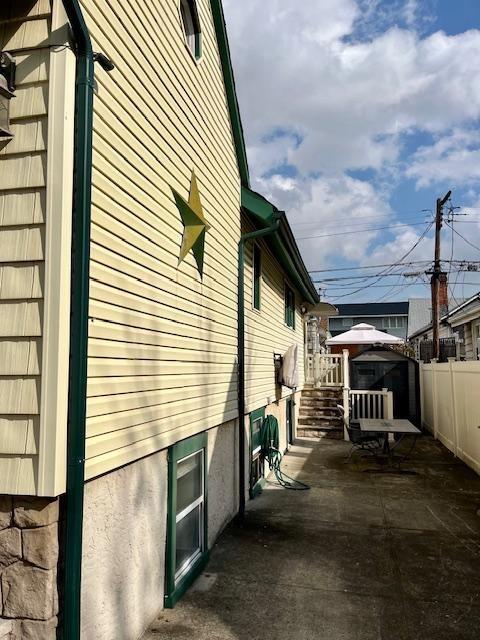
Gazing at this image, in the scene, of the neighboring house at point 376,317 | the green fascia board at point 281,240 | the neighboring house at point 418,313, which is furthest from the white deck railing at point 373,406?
the neighboring house at point 376,317

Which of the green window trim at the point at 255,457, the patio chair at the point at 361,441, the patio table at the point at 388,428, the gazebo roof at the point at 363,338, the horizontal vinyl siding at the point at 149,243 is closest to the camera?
the horizontal vinyl siding at the point at 149,243

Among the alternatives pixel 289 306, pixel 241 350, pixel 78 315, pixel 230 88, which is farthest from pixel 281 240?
pixel 78 315

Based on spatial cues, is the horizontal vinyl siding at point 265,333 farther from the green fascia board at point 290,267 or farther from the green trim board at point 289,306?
the green trim board at point 289,306

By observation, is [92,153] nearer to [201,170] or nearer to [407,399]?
[201,170]

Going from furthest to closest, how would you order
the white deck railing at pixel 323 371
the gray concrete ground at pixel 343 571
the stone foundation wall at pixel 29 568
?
the white deck railing at pixel 323 371 < the gray concrete ground at pixel 343 571 < the stone foundation wall at pixel 29 568

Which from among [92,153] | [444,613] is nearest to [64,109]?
[92,153]

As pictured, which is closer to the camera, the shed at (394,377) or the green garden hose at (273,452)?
the green garden hose at (273,452)

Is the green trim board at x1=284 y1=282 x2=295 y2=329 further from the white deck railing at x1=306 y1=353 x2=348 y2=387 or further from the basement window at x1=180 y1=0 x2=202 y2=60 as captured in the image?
the basement window at x1=180 y1=0 x2=202 y2=60

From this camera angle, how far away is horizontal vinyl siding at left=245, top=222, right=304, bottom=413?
7156mm

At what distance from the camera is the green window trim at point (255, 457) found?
7.13m

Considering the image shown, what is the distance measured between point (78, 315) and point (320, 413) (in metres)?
11.4

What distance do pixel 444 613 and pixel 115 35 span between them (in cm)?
484

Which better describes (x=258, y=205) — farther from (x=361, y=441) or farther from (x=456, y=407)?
(x=456, y=407)

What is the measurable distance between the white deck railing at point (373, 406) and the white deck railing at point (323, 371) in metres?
1.37
